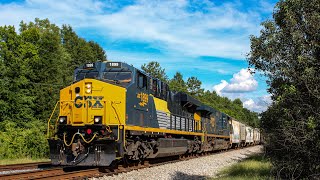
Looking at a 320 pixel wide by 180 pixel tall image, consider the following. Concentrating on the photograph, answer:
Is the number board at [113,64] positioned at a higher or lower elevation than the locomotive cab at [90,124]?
higher

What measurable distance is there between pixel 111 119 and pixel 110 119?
4cm

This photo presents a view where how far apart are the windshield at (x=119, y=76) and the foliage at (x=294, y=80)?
619 cm

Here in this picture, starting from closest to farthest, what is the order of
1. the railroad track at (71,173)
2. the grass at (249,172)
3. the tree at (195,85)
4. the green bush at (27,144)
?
the railroad track at (71,173)
the grass at (249,172)
the green bush at (27,144)
the tree at (195,85)

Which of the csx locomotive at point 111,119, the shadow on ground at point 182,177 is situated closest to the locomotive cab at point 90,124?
the csx locomotive at point 111,119

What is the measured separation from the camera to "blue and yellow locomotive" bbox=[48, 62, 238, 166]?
11523 millimetres

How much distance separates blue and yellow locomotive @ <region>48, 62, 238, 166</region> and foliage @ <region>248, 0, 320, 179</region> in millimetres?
5556

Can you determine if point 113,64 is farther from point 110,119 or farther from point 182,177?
point 182,177

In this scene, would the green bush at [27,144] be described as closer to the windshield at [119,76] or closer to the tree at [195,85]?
the windshield at [119,76]

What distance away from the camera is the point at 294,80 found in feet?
23.9

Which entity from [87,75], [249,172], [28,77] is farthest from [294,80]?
[28,77]

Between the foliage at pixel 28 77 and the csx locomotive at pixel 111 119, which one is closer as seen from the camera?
the csx locomotive at pixel 111 119

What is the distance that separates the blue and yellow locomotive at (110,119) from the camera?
11523mm

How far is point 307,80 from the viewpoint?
6965 mm

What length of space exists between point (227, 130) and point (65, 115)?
23.6m
